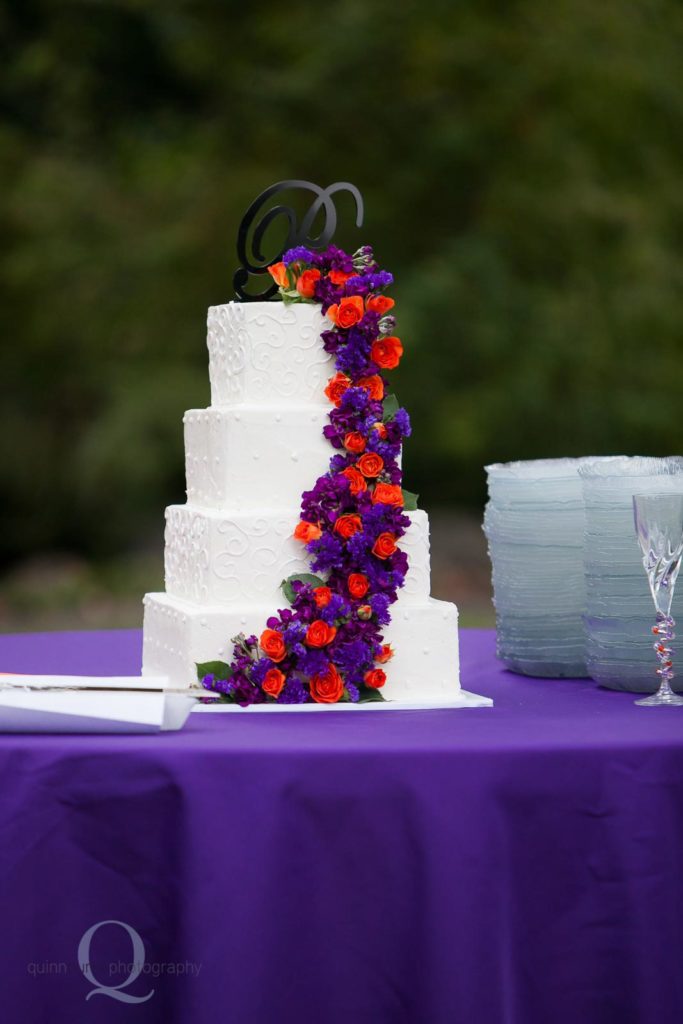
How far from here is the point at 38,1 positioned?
1183 centimetres

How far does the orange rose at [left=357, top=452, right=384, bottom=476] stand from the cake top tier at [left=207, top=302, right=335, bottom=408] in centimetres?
17

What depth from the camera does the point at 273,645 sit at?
2.46 meters

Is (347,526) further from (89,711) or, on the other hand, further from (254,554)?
(89,711)

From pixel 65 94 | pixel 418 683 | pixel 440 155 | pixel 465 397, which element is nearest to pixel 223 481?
pixel 418 683

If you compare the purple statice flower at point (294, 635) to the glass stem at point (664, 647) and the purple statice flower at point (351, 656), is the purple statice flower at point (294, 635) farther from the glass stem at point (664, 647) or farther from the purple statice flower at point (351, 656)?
the glass stem at point (664, 647)

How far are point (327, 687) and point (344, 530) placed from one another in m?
0.27

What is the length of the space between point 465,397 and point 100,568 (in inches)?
115

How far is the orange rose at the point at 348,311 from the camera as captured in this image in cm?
266

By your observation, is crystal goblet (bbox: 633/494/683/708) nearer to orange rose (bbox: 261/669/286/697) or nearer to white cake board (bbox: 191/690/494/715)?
white cake board (bbox: 191/690/494/715)

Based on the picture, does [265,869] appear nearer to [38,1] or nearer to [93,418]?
[93,418]

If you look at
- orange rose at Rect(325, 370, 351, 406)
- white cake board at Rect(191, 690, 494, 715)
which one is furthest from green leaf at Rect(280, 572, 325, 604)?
orange rose at Rect(325, 370, 351, 406)

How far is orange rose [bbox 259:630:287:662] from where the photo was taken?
246 cm

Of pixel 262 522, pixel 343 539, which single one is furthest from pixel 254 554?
pixel 343 539

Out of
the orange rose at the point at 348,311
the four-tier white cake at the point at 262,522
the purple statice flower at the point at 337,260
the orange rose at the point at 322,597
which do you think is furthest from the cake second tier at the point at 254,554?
the purple statice flower at the point at 337,260
